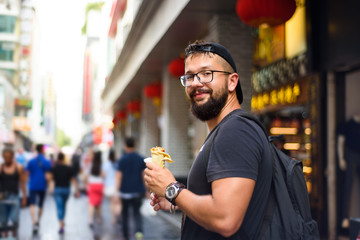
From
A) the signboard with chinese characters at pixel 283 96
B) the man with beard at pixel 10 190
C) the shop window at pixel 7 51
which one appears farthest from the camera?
the shop window at pixel 7 51

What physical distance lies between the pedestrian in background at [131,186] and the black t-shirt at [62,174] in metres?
2.43

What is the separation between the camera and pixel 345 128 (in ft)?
27.8

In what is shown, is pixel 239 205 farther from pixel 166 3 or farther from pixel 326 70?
pixel 166 3

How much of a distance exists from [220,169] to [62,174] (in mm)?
10022

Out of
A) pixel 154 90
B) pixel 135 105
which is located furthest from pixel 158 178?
pixel 135 105

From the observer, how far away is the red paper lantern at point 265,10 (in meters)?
6.63

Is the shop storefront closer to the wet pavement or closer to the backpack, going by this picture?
the wet pavement

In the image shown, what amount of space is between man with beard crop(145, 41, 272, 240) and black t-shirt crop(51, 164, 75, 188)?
9587mm

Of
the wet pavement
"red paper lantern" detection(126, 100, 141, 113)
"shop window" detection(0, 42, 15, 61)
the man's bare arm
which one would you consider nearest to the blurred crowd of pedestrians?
the wet pavement

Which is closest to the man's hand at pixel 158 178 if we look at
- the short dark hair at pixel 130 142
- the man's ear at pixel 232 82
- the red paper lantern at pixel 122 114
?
the man's ear at pixel 232 82

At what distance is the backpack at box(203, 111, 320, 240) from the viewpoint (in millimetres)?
2004

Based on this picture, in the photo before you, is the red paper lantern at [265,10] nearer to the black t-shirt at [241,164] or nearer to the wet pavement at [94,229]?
the black t-shirt at [241,164]

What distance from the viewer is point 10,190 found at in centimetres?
919

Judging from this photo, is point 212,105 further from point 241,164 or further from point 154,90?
point 154,90
